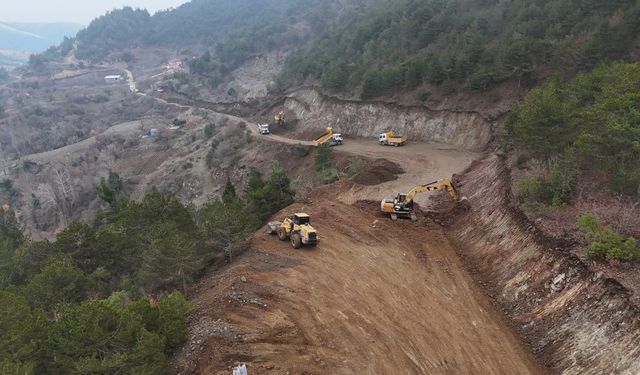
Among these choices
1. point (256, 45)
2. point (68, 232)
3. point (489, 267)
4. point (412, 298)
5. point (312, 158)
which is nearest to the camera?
point (412, 298)

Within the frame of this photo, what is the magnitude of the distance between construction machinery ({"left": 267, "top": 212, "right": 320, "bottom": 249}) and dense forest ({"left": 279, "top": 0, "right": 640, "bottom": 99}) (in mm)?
37862

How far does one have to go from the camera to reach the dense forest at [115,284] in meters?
14.5

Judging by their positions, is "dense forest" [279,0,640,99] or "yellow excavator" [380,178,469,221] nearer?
"yellow excavator" [380,178,469,221]

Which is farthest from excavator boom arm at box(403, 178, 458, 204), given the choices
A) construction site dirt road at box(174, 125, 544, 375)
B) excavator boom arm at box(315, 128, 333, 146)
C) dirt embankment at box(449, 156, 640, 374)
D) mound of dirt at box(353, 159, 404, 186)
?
excavator boom arm at box(315, 128, 333, 146)

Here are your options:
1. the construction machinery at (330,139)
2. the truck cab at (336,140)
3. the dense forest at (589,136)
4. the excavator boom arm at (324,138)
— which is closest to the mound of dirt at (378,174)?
the dense forest at (589,136)

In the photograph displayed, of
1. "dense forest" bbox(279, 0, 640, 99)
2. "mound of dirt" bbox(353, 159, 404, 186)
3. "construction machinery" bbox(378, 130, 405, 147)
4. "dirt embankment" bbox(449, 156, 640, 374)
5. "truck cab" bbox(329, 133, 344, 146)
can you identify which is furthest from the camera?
"truck cab" bbox(329, 133, 344, 146)

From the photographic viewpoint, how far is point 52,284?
23906 mm

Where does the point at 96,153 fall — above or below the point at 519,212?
below

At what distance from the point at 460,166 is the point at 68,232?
3634 centimetres

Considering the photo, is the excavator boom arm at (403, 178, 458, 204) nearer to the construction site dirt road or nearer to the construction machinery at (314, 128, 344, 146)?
the construction site dirt road

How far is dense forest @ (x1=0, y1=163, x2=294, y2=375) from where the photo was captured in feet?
47.6

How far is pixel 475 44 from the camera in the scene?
57.6 metres

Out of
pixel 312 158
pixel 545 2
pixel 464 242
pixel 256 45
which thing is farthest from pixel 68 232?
pixel 256 45

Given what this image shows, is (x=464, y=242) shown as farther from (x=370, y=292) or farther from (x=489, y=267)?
(x=370, y=292)
